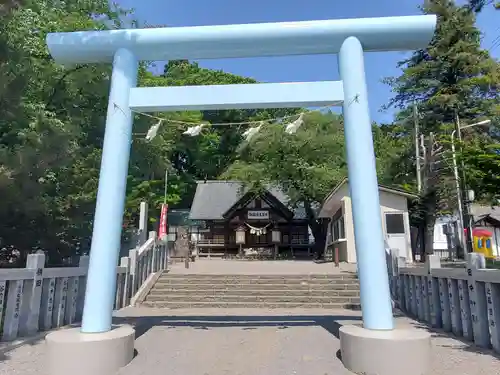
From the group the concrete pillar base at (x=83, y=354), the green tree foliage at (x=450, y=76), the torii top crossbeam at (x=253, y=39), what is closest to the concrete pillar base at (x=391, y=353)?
the concrete pillar base at (x=83, y=354)

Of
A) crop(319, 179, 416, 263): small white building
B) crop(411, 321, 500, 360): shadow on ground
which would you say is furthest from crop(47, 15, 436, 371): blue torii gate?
crop(319, 179, 416, 263): small white building

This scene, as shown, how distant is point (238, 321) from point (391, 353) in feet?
13.2

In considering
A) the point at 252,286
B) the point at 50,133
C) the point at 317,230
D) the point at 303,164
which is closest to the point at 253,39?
the point at 50,133

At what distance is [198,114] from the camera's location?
32.1 m

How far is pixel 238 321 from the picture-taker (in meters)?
7.68

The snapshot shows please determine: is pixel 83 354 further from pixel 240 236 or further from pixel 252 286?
pixel 240 236

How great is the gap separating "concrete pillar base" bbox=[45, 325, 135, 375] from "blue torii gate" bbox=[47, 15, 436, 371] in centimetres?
49

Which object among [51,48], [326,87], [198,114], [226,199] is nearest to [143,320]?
[51,48]

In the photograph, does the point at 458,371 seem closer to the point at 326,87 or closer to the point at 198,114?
the point at 326,87

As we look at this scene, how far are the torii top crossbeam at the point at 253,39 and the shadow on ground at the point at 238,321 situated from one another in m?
4.68

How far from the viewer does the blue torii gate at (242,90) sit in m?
5.03

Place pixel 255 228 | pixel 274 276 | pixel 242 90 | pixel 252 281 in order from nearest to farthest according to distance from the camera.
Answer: pixel 242 90 → pixel 252 281 → pixel 274 276 → pixel 255 228

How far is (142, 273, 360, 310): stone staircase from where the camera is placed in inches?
400

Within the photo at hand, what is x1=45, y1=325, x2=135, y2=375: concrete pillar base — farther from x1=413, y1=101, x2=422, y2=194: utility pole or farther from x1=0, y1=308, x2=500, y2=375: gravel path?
x1=413, y1=101, x2=422, y2=194: utility pole
